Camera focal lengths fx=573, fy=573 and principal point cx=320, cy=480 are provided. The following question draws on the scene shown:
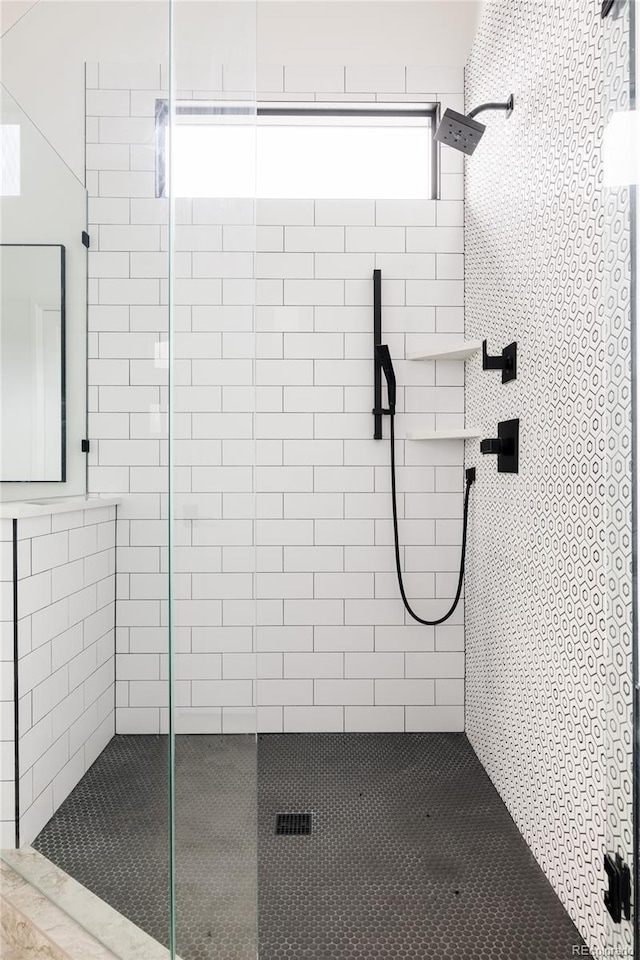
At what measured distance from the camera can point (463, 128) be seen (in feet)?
5.95

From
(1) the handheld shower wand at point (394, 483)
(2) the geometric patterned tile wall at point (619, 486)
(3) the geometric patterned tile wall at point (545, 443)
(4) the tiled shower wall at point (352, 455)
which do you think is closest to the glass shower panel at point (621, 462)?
(2) the geometric patterned tile wall at point (619, 486)

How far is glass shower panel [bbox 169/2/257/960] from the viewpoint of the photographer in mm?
970

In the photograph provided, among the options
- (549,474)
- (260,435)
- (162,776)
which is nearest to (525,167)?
(549,474)

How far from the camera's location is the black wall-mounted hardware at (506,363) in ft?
5.82

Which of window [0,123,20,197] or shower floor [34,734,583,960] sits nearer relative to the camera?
shower floor [34,734,583,960]

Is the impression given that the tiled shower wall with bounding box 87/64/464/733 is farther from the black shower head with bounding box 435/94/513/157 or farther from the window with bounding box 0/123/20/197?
the window with bounding box 0/123/20/197

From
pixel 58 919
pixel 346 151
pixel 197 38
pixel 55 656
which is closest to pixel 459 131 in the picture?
pixel 346 151

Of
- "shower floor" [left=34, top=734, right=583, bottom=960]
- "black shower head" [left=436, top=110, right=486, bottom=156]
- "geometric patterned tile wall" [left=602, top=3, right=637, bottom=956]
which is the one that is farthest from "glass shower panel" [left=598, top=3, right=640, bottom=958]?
"black shower head" [left=436, top=110, right=486, bottom=156]

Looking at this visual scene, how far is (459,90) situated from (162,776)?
2594mm

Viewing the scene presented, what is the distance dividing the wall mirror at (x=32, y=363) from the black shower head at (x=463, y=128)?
4.07 feet

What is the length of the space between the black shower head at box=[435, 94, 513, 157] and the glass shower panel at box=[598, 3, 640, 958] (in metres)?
0.79

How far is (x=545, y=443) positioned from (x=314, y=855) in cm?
130

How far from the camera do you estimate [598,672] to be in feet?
4.00

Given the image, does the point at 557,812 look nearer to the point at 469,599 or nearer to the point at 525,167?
the point at 469,599
